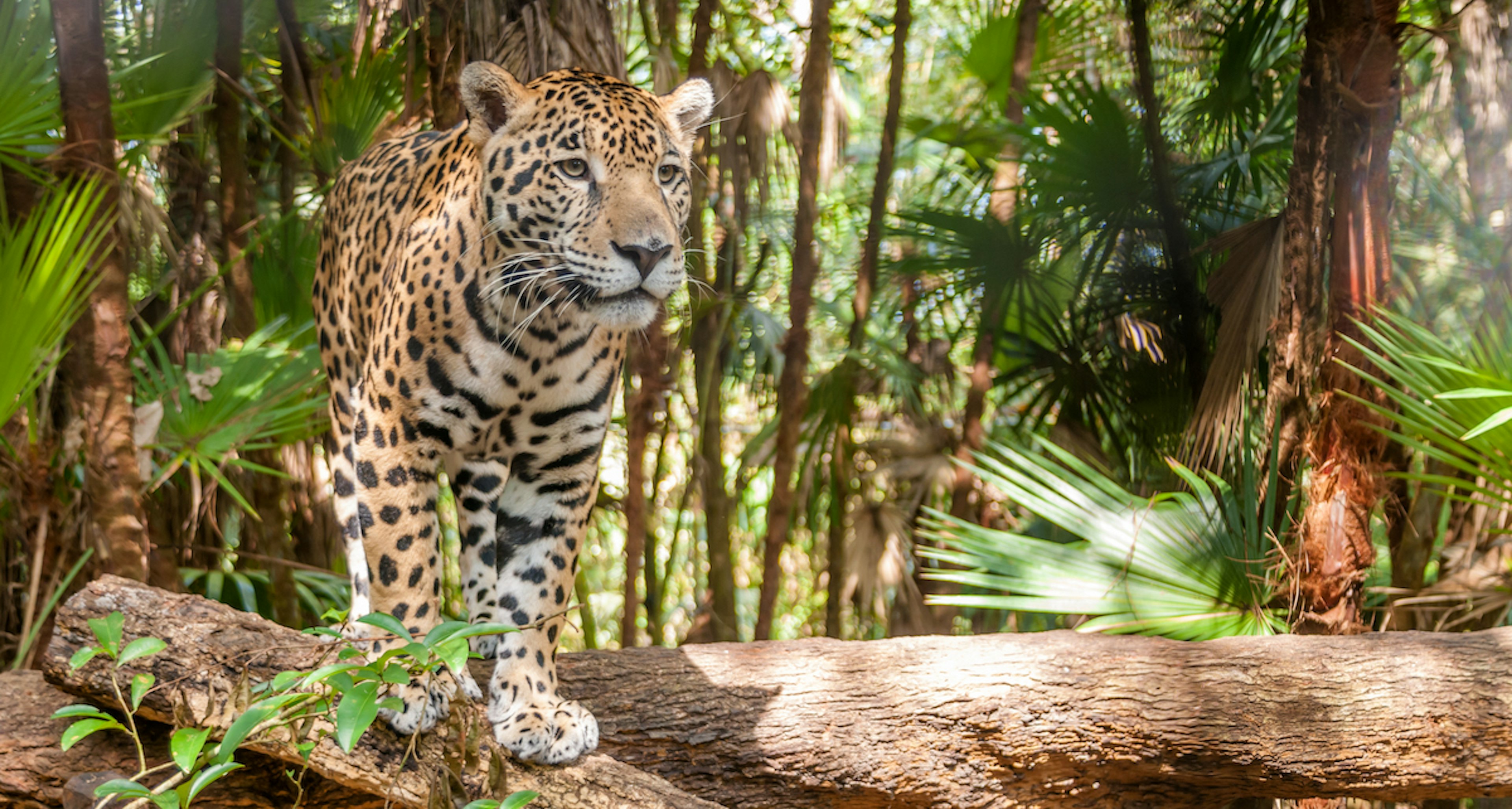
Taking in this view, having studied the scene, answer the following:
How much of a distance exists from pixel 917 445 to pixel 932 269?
1.32m

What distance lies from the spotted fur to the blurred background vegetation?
42 centimetres

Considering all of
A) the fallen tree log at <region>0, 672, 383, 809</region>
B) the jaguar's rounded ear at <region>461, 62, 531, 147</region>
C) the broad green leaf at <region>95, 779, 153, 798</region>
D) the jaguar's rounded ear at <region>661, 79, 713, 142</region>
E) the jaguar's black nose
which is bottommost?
the fallen tree log at <region>0, 672, 383, 809</region>

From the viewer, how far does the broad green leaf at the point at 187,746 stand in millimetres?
1744

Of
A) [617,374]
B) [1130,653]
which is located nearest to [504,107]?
[617,374]

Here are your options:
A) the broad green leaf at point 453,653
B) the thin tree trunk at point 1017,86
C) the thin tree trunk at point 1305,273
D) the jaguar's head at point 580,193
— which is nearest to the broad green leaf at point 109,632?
the broad green leaf at point 453,653

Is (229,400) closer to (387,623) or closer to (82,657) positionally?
(82,657)

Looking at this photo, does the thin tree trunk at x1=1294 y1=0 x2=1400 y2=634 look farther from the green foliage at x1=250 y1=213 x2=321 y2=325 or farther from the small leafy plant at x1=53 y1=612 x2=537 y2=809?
the green foliage at x1=250 y1=213 x2=321 y2=325

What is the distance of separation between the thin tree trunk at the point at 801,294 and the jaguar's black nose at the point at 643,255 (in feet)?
9.05

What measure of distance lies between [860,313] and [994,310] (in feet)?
2.55

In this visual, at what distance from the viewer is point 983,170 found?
6035mm

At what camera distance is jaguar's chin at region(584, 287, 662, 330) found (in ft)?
8.24

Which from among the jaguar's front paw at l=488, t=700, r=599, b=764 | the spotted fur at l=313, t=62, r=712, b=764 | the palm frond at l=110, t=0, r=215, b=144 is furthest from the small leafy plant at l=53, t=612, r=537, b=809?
the palm frond at l=110, t=0, r=215, b=144

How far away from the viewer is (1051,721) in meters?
3.13

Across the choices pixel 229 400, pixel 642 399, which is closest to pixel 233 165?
pixel 229 400
